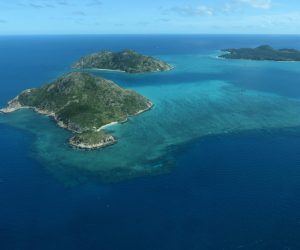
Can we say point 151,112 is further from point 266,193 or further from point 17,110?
point 266,193

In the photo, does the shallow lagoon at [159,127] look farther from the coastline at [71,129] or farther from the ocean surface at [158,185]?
the coastline at [71,129]

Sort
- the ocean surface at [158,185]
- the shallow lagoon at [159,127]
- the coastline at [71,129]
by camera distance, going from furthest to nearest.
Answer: the coastline at [71,129] → the shallow lagoon at [159,127] → the ocean surface at [158,185]

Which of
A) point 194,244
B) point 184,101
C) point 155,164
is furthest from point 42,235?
point 184,101

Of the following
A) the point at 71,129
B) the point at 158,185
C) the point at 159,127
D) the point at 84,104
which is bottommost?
the point at 158,185

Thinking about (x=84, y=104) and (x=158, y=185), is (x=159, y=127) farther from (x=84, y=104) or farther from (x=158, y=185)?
(x=158, y=185)

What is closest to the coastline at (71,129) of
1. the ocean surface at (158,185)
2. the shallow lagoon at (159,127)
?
the shallow lagoon at (159,127)

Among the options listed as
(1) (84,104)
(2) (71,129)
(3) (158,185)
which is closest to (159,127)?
(2) (71,129)

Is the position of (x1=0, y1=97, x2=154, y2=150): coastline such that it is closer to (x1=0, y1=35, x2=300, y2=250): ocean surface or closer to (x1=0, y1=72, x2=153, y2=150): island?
(x1=0, y1=72, x2=153, y2=150): island

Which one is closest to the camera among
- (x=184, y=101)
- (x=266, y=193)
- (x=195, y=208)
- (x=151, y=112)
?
(x=195, y=208)
